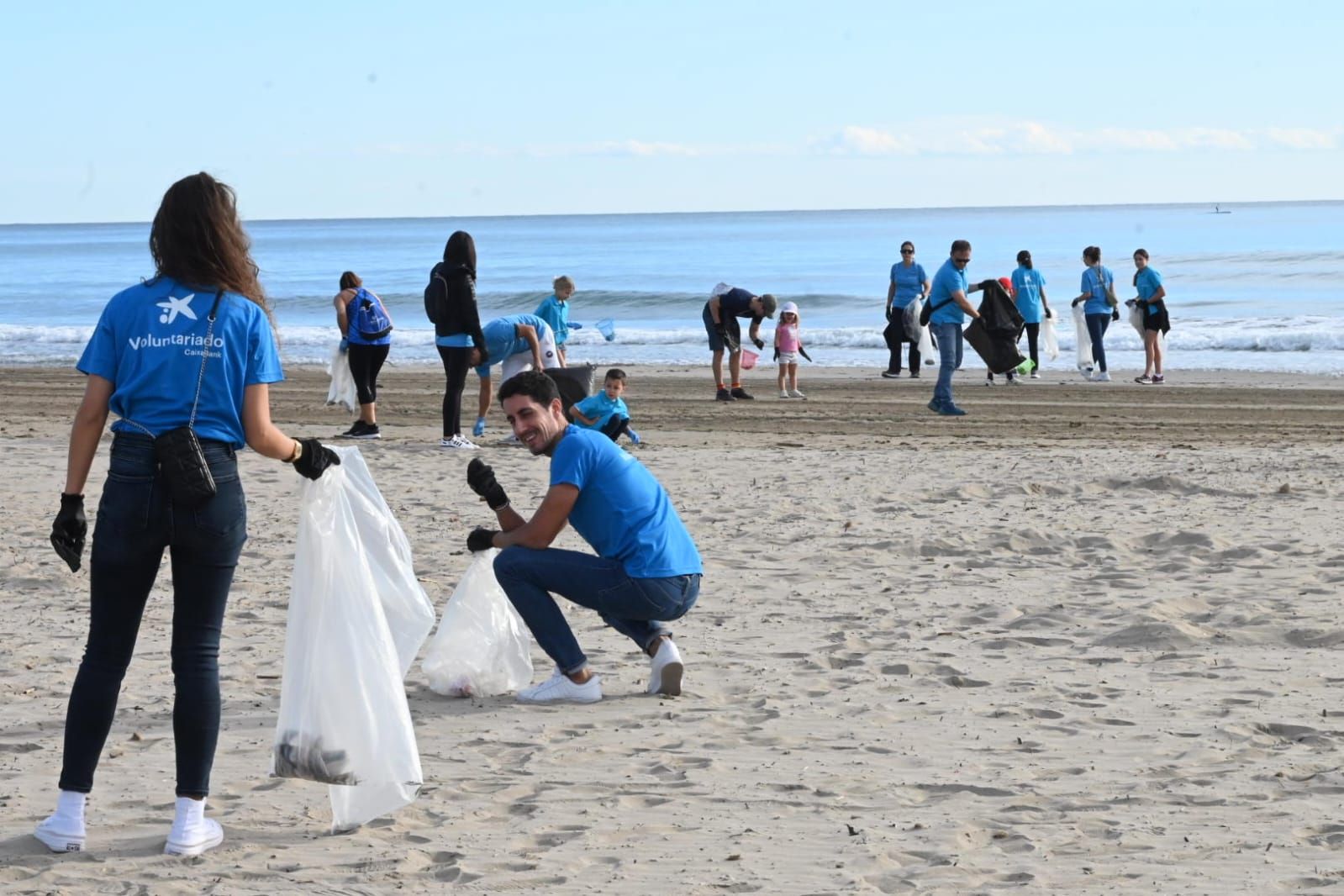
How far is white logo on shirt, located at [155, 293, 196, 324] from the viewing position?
3486mm

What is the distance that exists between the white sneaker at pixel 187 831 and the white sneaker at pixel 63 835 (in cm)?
20

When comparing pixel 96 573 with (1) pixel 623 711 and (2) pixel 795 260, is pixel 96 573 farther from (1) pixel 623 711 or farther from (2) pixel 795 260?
(2) pixel 795 260

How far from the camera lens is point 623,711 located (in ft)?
16.2

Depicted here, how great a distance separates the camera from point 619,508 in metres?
4.98

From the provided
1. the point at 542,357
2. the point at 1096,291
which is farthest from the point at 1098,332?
the point at 542,357

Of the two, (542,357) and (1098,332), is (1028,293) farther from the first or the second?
(542,357)

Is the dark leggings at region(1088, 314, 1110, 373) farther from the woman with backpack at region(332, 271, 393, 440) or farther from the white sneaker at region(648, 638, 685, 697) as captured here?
the white sneaker at region(648, 638, 685, 697)

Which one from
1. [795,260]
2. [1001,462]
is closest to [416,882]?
[1001,462]

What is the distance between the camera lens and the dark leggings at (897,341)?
17000 mm

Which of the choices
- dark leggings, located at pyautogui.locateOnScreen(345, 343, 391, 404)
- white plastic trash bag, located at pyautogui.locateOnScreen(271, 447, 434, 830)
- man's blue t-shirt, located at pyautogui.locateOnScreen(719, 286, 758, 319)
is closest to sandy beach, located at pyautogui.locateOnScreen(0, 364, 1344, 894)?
white plastic trash bag, located at pyautogui.locateOnScreen(271, 447, 434, 830)

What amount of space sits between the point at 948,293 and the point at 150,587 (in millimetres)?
9817

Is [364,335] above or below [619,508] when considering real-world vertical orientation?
above

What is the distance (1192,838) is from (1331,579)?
3.19 m

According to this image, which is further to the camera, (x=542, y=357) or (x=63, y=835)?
(x=542, y=357)
